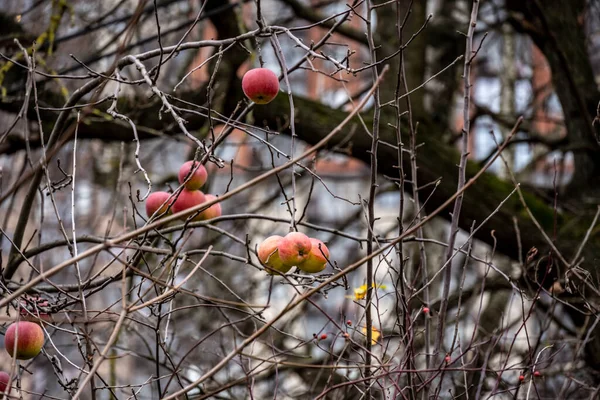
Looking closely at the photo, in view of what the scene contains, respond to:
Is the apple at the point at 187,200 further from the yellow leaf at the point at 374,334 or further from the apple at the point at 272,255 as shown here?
the yellow leaf at the point at 374,334

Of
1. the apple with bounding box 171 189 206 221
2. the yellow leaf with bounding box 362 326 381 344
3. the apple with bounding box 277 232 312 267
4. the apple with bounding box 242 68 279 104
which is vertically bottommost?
the yellow leaf with bounding box 362 326 381 344

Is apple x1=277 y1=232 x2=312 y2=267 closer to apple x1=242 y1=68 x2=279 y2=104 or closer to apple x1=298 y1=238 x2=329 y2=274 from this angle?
apple x1=298 y1=238 x2=329 y2=274

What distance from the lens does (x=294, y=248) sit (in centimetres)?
208

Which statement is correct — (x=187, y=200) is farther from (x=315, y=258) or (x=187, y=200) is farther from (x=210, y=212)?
(x=315, y=258)

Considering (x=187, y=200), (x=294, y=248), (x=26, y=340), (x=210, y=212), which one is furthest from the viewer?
(x=210, y=212)

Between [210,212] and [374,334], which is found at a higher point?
[210,212]

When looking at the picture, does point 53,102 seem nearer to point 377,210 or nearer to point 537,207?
point 537,207

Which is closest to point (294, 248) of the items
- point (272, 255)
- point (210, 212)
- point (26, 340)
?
point (272, 255)

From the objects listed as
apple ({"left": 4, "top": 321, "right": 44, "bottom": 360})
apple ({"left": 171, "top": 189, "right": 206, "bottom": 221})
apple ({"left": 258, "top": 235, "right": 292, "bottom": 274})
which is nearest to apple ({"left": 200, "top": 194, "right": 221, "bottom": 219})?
apple ({"left": 171, "top": 189, "right": 206, "bottom": 221})

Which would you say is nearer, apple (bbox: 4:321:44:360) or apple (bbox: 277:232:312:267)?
apple (bbox: 277:232:312:267)

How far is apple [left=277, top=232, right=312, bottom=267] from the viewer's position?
2.08m

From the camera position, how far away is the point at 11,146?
4281 millimetres

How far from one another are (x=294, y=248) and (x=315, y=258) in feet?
0.37

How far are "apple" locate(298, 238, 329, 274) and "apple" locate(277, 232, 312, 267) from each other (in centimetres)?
4
